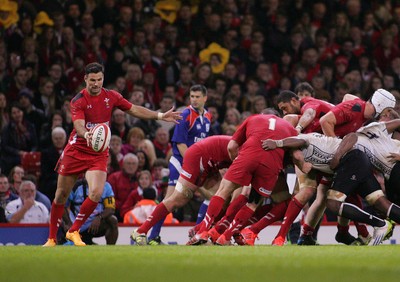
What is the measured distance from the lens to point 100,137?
1283 cm

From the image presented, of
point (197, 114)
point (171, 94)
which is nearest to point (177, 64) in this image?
point (171, 94)

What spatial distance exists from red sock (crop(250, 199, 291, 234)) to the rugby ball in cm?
244

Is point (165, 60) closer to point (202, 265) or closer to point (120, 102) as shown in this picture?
point (120, 102)

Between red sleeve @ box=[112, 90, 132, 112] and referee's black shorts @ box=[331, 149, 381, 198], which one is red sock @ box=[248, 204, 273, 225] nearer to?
referee's black shorts @ box=[331, 149, 381, 198]

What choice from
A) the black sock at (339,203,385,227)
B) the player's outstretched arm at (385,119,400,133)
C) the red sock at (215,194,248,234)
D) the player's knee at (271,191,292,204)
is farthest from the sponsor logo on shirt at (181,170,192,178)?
the player's outstretched arm at (385,119,400,133)

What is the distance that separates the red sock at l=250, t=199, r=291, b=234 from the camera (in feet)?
46.1

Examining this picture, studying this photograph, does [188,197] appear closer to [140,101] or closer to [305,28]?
[140,101]

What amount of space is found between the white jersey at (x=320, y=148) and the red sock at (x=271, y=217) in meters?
0.93

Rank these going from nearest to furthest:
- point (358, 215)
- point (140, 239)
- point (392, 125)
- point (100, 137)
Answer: point (100, 137) < point (358, 215) < point (140, 239) < point (392, 125)

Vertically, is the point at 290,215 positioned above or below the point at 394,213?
below

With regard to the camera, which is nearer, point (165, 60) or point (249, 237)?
point (249, 237)

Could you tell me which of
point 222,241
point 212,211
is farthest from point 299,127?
point 222,241

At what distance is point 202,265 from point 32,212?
7.36m

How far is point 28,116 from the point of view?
18.7 meters
